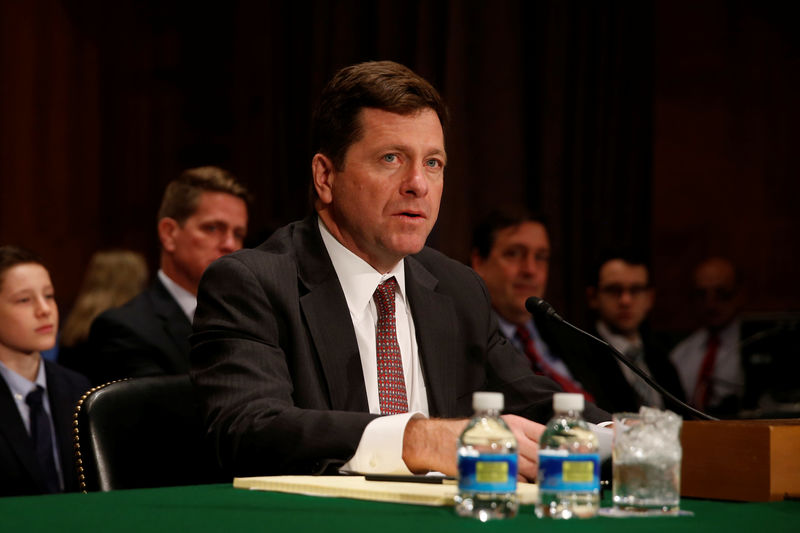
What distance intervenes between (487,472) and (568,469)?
0.10m

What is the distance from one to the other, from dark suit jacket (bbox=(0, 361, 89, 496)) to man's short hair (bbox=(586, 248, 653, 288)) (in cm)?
262

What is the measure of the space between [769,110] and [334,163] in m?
5.21

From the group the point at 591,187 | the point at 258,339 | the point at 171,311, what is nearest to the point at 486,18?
the point at 591,187

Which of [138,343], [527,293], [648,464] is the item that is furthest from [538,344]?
[648,464]

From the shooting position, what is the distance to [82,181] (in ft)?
24.2

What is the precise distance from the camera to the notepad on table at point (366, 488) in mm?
1506

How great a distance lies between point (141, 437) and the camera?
214 centimetres

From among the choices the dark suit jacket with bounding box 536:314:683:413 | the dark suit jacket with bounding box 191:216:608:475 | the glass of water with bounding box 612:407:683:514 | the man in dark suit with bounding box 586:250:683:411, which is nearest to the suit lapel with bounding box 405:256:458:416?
the dark suit jacket with bounding box 191:216:608:475

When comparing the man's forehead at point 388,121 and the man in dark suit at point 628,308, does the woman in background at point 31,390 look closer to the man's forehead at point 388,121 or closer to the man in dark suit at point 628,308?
the man's forehead at point 388,121

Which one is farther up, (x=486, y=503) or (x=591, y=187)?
→ (x=591, y=187)

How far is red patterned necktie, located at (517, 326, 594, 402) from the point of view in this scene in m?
4.66

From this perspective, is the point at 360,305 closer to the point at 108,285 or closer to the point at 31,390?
the point at 31,390

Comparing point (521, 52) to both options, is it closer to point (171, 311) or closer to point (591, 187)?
point (591, 187)

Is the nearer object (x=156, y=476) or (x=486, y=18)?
(x=156, y=476)
